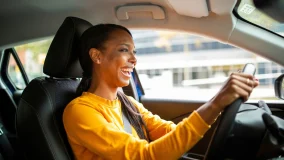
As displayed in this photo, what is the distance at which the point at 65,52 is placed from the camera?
1.79 metres

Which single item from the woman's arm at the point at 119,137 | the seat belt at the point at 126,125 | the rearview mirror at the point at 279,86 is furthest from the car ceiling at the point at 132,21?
the woman's arm at the point at 119,137

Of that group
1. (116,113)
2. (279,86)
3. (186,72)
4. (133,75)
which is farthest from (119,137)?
(186,72)

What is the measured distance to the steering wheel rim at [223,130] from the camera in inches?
Result: 47.3

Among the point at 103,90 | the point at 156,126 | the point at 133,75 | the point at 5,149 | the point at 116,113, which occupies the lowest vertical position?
the point at 5,149

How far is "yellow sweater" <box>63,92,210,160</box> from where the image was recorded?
1.36 m

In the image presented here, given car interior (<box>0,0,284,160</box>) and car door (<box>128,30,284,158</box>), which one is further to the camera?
→ car door (<box>128,30,284,158</box>)

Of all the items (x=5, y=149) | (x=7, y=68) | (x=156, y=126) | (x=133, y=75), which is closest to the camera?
(x=156, y=126)

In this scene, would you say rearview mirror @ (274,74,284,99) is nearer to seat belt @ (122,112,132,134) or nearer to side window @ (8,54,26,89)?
seat belt @ (122,112,132,134)

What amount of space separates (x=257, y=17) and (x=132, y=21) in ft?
2.83

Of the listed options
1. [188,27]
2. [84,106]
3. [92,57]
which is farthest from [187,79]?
[84,106]

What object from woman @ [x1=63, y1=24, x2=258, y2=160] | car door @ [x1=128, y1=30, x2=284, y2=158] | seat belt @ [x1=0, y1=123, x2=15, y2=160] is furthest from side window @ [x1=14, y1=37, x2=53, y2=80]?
woman @ [x1=63, y1=24, x2=258, y2=160]

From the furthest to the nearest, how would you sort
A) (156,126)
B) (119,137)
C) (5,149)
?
(5,149)
(156,126)
(119,137)

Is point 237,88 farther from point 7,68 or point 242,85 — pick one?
point 7,68

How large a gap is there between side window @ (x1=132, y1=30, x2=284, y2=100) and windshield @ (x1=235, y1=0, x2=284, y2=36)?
21 centimetres
